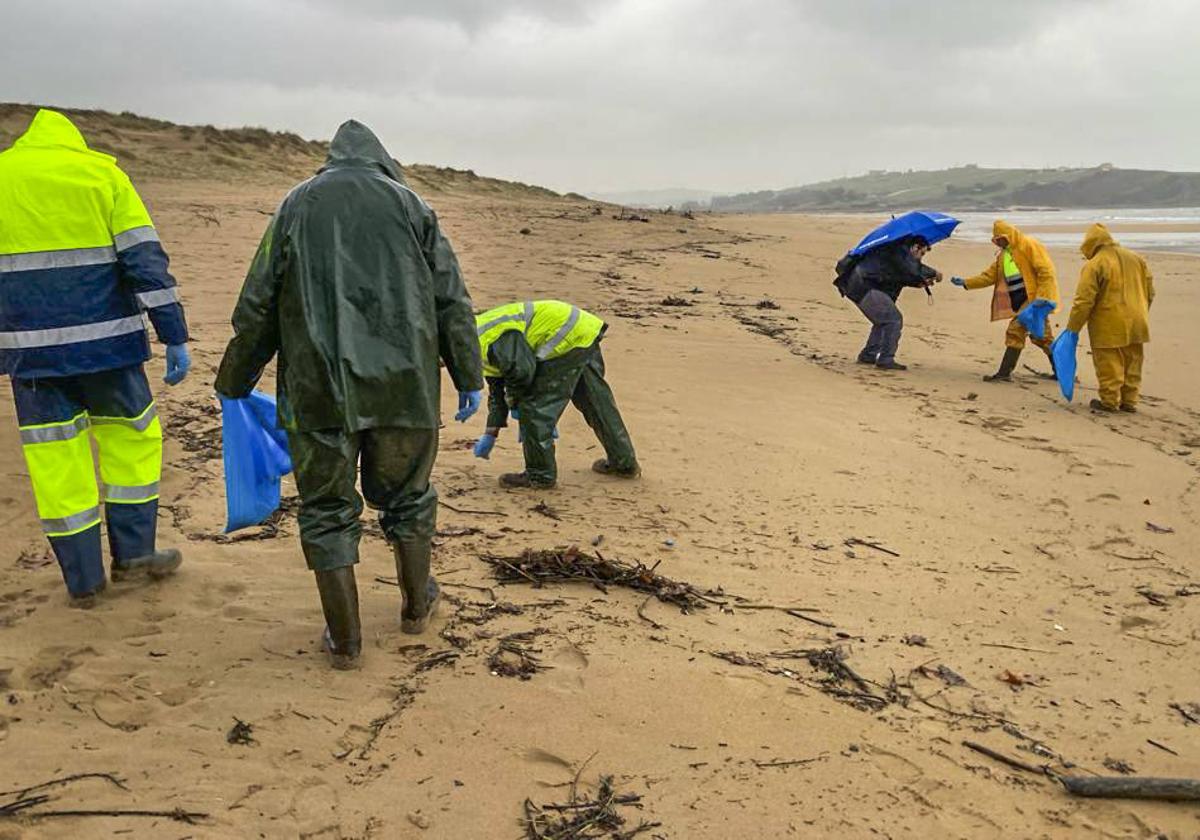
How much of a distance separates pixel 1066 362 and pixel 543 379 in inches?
211

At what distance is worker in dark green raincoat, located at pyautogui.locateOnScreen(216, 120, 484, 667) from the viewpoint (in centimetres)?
315

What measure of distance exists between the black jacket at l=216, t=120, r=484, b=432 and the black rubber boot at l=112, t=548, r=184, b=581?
4.23 feet

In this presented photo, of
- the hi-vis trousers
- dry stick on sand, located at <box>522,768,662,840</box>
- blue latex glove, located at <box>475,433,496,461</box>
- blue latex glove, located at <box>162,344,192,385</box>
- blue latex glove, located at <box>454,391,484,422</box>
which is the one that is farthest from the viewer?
blue latex glove, located at <box>475,433,496,461</box>

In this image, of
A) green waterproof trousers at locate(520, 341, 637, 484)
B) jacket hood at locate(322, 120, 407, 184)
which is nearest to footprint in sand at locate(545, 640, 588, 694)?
jacket hood at locate(322, 120, 407, 184)

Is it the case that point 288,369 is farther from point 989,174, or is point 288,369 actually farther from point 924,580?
point 989,174

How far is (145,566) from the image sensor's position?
13.5 ft

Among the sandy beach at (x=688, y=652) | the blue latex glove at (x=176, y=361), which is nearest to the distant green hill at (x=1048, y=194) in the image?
the sandy beach at (x=688, y=652)

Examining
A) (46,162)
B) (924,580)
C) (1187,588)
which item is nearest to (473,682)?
(924,580)

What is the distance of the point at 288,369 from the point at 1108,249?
797 centimetres

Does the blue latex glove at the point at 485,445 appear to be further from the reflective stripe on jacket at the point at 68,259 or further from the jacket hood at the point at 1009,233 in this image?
the jacket hood at the point at 1009,233

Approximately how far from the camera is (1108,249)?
8609 millimetres

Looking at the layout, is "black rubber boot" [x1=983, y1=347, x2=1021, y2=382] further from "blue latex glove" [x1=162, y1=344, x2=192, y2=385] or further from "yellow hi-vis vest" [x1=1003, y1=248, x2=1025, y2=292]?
"blue latex glove" [x1=162, y1=344, x2=192, y2=385]

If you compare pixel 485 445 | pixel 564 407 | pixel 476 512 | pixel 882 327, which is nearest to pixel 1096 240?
pixel 882 327

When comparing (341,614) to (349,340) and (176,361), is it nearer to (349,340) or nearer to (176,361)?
(349,340)
